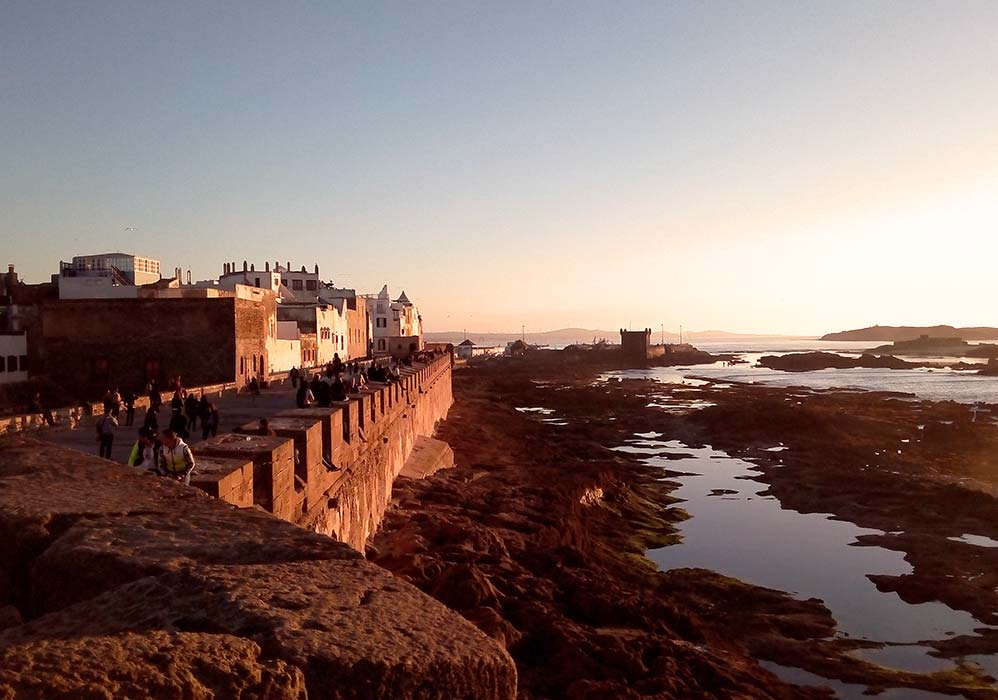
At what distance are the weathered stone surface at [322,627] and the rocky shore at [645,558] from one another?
6.35 meters

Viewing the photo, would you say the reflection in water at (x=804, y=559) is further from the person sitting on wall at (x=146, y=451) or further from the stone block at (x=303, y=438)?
the person sitting on wall at (x=146, y=451)

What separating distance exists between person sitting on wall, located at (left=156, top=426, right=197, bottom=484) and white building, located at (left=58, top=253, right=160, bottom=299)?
2984 cm

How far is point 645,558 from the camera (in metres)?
17.7

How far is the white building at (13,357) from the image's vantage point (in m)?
32.4

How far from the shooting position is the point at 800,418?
40.4 metres

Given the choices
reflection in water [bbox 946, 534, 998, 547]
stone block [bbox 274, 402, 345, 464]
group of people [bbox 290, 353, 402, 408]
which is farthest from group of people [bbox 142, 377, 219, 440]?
reflection in water [bbox 946, 534, 998, 547]

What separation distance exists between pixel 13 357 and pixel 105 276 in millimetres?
12523

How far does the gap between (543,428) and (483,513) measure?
24.7m

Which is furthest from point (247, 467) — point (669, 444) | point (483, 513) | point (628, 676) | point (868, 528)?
point (669, 444)

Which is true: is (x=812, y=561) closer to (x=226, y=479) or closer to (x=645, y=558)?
(x=645, y=558)

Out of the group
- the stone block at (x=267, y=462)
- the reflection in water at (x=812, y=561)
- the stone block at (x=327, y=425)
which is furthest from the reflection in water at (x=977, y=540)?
the stone block at (x=267, y=462)

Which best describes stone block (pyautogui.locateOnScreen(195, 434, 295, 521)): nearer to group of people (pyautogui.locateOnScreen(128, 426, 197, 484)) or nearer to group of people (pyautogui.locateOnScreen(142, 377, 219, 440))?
group of people (pyautogui.locateOnScreen(128, 426, 197, 484))

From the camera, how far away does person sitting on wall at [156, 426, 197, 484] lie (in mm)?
6637

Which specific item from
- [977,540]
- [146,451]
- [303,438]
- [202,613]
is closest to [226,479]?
[146,451]
